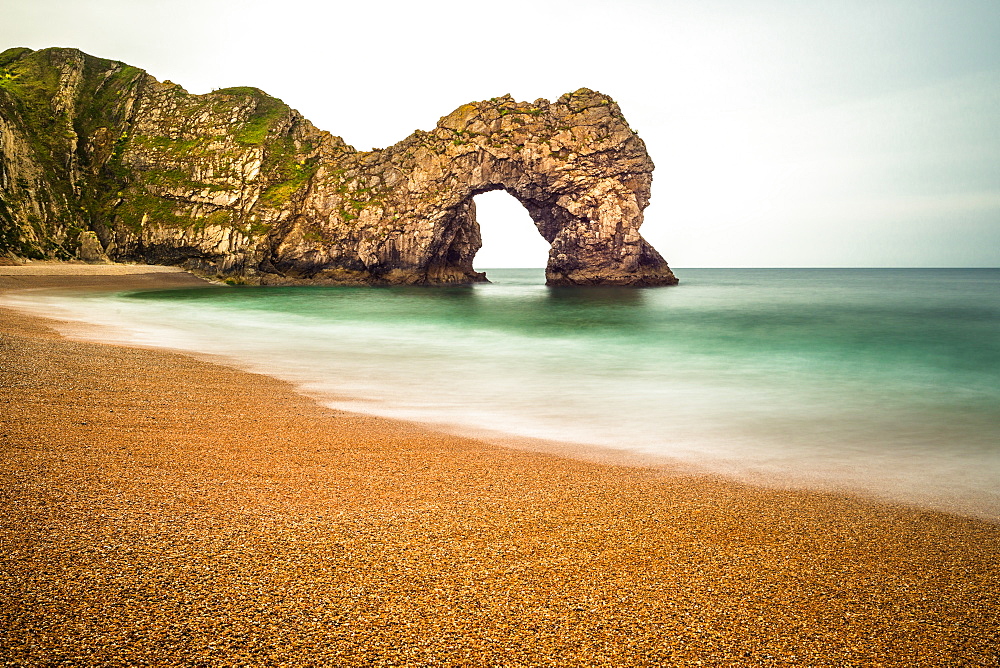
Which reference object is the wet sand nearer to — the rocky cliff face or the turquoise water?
the turquoise water

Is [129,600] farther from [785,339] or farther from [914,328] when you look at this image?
[914,328]

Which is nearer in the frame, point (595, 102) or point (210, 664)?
point (210, 664)

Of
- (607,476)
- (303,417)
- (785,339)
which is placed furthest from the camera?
(785,339)

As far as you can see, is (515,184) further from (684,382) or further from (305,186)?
(684,382)

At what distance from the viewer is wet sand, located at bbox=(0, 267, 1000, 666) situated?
109 inches

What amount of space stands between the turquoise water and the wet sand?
1.91 metres

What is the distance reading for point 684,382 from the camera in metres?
14.0

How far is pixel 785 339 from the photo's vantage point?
24.9 m

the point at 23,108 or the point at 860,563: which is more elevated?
the point at 23,108

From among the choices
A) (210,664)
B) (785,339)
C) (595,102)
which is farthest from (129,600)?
(595,102)

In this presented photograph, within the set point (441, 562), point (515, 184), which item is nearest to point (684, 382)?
point (441, 562)

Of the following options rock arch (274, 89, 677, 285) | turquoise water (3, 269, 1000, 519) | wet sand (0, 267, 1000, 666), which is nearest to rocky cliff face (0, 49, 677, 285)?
rock arch (274, 89, 677, 285)

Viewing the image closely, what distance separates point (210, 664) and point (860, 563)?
3.81 meters

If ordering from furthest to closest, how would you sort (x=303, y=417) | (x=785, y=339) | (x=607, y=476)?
(x=785, y=339) < (x=303, y=417) < (x=607, y=476)
